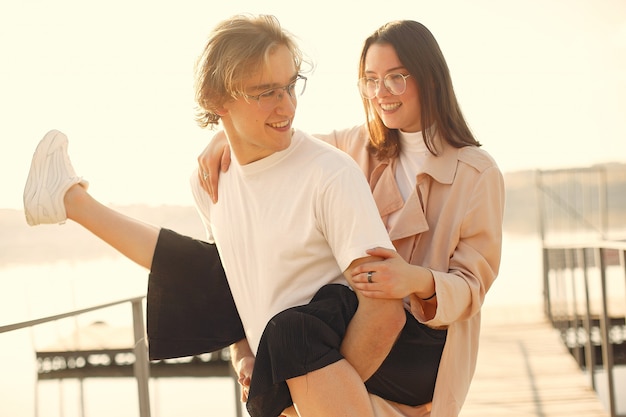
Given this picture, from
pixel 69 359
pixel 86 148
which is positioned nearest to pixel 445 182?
pixel 69 359

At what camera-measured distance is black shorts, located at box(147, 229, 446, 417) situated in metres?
1.88

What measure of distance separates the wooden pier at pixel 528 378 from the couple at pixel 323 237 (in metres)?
2.71

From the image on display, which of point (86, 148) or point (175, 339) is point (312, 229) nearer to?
point (175, 339)

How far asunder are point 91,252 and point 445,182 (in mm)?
17375

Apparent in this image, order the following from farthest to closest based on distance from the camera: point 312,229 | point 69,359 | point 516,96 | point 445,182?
point 516,96 → point 69,359 → point 445,182 → point 312,229

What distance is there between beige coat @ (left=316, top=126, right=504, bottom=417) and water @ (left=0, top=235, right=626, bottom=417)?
21.3ft

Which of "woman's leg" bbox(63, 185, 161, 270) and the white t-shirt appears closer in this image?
the white t-shirt

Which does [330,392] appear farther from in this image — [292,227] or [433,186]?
[433,186]

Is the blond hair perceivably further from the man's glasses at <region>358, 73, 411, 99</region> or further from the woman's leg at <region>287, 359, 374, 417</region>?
the woman's leg at <region>287, 359, 374, 417</region>

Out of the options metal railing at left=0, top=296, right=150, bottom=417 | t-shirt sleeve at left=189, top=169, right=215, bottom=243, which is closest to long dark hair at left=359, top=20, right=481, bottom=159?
t-shirt sleeve at left=189, top=169, right=215, bottom=243

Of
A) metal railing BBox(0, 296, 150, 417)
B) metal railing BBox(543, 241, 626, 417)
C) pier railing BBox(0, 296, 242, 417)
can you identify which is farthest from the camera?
pier railing BBox(0, 296, 242, 417)

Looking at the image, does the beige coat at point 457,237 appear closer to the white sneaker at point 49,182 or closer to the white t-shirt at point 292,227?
the white t-shirt at point 292,227

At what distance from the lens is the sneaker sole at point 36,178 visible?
216cm

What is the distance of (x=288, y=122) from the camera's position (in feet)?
6.75
